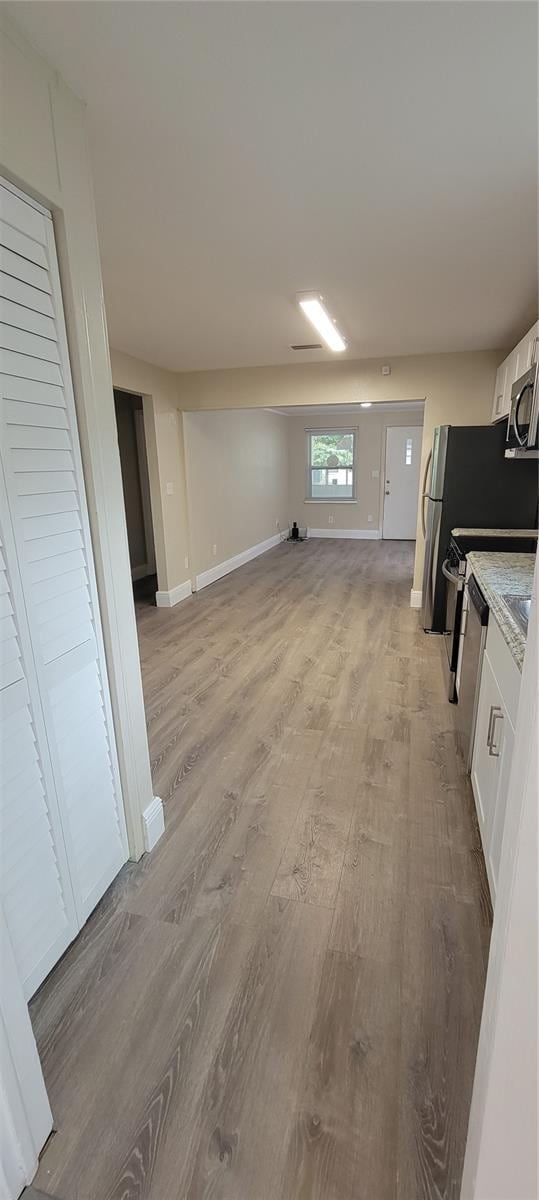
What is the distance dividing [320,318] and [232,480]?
140 inches

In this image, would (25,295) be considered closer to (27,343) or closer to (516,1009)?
(27,343)

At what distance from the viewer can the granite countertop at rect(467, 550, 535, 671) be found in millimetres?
1476

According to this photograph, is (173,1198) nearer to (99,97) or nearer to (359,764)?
(359,764)

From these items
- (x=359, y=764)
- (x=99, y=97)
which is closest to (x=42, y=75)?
(x=99, y=97)

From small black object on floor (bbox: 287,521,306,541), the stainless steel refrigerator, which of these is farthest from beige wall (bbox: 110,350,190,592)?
small black object on floor (bbox: 287,521,306,541)

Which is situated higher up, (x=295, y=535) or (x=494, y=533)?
(x=494, y=533)

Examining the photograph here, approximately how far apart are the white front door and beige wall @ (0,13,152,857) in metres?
7.16

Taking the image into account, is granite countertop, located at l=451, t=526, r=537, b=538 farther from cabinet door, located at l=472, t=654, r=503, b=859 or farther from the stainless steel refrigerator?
cabinet door, located at l=472, t=654, r=503, b=859

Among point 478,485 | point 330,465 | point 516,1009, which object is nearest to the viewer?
point 516,1009

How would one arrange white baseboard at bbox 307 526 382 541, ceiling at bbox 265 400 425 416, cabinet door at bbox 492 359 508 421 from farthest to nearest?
white baseboard at bbox 307 526 382 541 < ceiling at bbox 265 400 425 416 < cabinet door at bbox 492 359 508 421

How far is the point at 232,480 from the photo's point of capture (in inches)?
258

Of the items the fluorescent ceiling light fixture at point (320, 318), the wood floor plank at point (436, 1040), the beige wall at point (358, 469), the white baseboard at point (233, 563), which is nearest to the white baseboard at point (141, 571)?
the white baseboard at point (233, 563)

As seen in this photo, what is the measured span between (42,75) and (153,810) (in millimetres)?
2242

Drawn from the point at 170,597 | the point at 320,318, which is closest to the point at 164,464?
the point at 170,597
